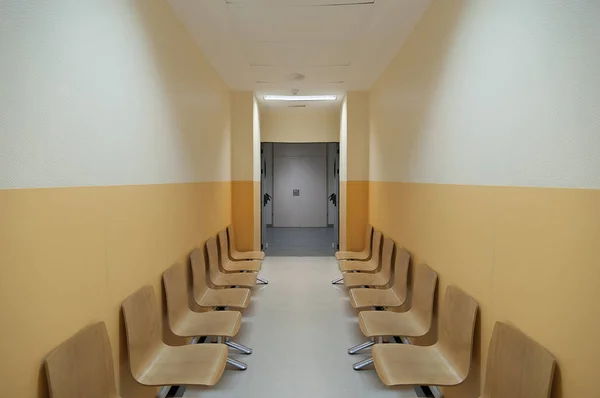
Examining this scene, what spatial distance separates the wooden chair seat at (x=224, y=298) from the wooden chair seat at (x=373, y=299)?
1094 mm

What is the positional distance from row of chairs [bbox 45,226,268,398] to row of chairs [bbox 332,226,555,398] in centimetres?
111

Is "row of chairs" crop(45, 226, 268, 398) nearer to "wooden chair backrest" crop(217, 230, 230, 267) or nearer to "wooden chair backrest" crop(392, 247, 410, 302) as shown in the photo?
"wooden chair backrest" crop(217, 230, 230, 267)

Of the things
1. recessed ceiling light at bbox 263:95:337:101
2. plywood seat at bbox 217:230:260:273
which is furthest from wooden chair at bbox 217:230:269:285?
recessed ceiling light at bbox 263:95:337:101

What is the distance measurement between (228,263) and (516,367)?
405 centimetres

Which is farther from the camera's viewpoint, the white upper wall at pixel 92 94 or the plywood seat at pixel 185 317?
the plywood seat at pixel 185 317

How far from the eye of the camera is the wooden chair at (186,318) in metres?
2.87

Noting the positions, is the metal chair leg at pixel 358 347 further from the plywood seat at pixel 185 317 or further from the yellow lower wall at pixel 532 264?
the plywood seat at pixel 185 317

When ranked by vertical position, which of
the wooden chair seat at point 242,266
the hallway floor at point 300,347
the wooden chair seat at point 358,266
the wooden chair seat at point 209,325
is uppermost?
the wooden chair seat at point 358,266

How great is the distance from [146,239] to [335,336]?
87.5 inches

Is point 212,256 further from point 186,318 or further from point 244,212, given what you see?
point 244,212

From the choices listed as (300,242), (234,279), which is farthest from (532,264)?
(300,242)

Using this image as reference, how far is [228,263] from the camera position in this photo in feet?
17.0

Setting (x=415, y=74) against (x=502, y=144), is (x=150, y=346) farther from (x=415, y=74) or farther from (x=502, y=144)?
(x=415, y=74)

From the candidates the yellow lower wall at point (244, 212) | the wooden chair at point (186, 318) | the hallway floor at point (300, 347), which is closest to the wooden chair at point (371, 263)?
the hallway floor at point (300, 347)
